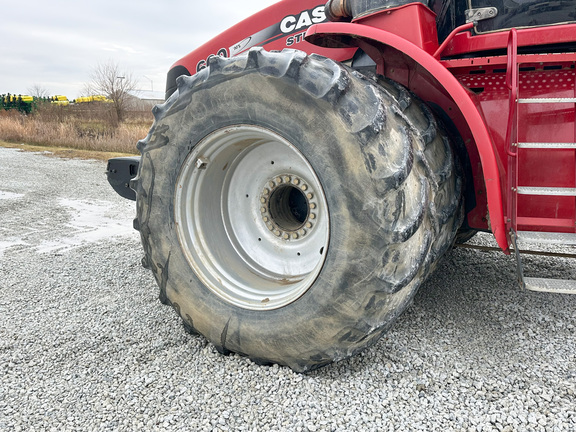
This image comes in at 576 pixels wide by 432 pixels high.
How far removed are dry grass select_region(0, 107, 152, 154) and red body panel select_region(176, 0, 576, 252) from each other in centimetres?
1188

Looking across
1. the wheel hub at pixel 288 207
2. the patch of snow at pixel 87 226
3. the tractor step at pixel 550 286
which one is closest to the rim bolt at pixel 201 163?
the wheel hub at pixel 288 207

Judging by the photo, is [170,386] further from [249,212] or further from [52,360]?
[249,212]

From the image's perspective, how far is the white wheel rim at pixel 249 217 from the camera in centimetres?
220

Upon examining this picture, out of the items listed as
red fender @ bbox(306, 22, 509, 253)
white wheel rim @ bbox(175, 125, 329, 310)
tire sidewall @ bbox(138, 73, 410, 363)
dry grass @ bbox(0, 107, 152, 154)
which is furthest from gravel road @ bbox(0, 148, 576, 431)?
dry grass @ bbox(0, 107, 152, 154)

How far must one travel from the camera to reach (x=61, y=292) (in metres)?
3.07

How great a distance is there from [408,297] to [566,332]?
110 cm

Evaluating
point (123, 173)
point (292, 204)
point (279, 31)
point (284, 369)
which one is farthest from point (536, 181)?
point (123, 173)

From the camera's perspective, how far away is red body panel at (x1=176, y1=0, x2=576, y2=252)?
181 cm

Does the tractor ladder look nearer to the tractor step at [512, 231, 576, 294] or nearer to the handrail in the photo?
the tractor step at [512, 231, 576, 294]

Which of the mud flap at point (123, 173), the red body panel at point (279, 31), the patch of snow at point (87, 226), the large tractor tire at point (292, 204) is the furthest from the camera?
the patch of snow at point (87, 226)

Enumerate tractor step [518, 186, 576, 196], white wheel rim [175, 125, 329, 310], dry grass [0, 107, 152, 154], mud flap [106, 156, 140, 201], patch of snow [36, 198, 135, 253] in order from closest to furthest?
tractor step [518, 186, 576, 196] < white wheel rim [175, 125, 329, 310] < mud flap [106, 156, 140, 201] < patch of snow [36, 198, 135, 253] < dry grass [0, 107, 152, 154]

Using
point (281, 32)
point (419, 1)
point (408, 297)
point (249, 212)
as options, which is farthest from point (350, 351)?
point (281, 32)

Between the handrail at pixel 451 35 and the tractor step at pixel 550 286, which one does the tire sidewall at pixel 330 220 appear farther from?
the handrail at pixel 451 35

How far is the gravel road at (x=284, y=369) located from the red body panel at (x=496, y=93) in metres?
0.61
